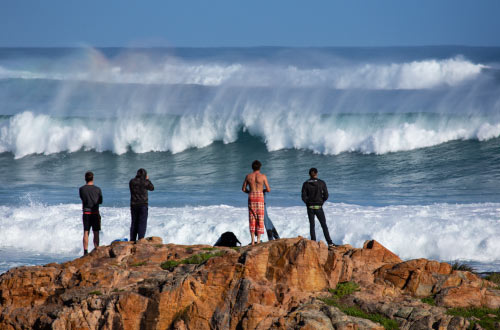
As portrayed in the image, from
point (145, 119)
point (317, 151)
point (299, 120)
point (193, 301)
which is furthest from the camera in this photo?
point (145, 119)

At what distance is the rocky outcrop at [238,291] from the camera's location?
8227 mm

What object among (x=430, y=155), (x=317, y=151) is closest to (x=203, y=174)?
(x=317, y=151)

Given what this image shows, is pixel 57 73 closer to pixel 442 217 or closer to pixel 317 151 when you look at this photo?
pixel 317 151

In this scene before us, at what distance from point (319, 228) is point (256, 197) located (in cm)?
575

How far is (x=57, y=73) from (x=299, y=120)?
30.9 metres

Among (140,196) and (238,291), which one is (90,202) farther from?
(238,291)

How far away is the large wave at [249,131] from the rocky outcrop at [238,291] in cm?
1899

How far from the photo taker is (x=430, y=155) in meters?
26.1

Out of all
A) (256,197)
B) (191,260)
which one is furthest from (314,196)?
(191,260)

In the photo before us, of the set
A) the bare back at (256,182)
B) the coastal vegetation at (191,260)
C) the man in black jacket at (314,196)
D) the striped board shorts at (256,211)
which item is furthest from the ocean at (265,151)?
the coastal vegetation at (191,260)

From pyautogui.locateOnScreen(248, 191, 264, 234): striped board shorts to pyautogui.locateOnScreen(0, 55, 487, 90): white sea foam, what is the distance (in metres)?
29.1

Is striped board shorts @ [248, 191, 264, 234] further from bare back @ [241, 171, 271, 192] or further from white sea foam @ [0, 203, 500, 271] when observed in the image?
white sea foam @ [0, 203, 500, 271]

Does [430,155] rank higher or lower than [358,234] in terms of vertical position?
higher

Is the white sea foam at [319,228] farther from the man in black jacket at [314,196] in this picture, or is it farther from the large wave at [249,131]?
the large wave at [249,131]
